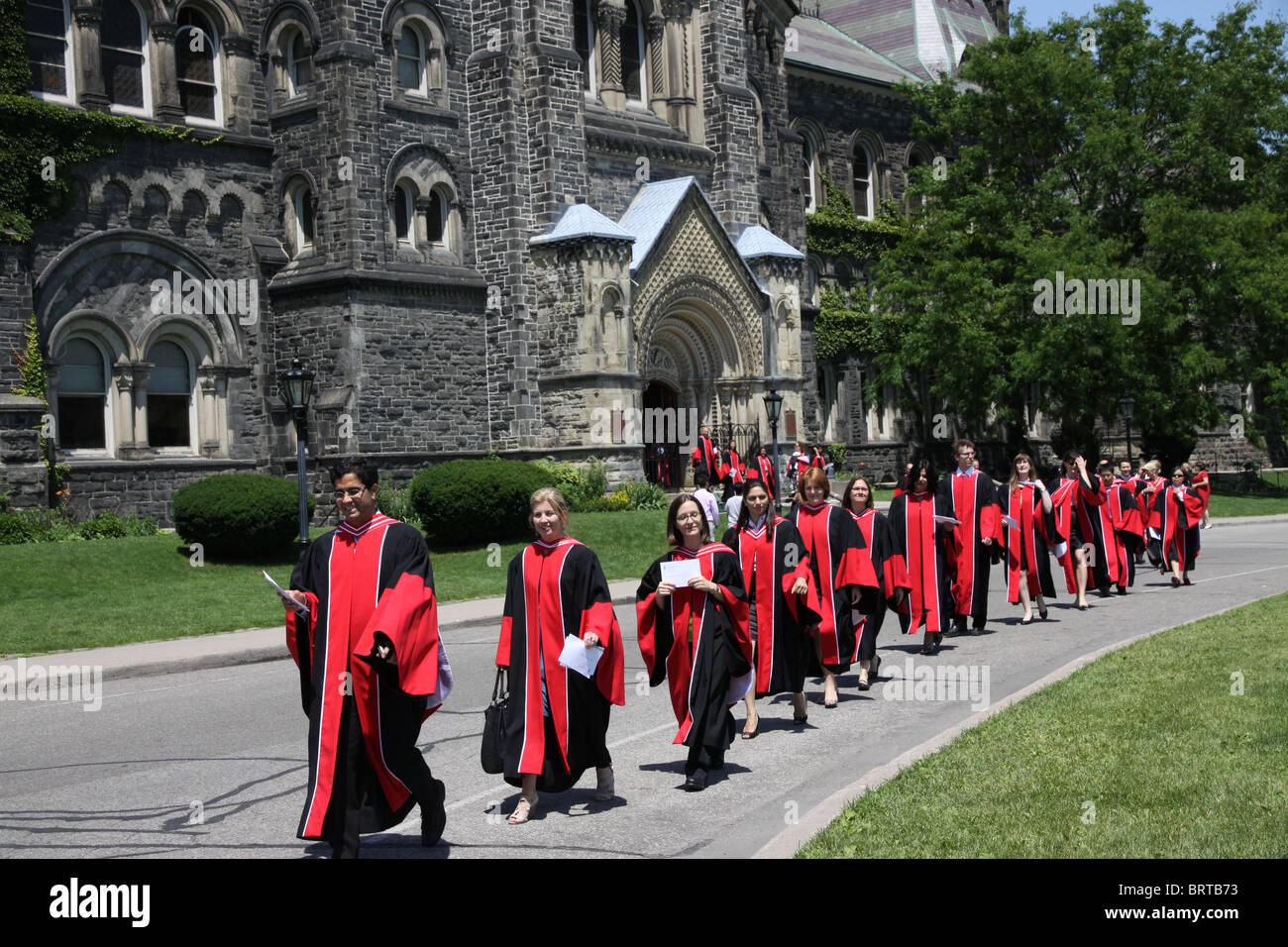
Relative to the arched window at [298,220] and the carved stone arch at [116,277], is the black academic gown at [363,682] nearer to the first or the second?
the carved stone arch at [116,277]

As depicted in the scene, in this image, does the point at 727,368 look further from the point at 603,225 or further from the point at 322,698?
the point at 322,698

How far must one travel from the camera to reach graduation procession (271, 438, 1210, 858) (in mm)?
6492

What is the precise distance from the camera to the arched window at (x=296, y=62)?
28.7 meters

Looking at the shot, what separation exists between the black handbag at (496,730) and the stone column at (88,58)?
71.0ft

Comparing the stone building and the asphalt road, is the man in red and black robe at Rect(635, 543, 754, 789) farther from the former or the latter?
the stone building

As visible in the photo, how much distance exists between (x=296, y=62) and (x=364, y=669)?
2503 centimetres

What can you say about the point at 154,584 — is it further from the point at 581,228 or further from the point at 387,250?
the point at 581,228

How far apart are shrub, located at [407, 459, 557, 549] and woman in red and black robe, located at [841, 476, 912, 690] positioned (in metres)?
11.5

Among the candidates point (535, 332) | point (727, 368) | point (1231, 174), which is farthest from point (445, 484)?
point (1231, 174)

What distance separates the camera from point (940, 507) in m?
14.1

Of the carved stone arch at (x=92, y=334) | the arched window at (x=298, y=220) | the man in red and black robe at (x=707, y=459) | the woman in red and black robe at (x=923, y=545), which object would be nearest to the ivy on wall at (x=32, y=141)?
the carved stone arch at (x=92, y=334)

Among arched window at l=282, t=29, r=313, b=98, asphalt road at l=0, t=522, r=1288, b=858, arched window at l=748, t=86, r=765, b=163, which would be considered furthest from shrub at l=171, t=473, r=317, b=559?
arched window at l=748, t=86, r=765, b=163
